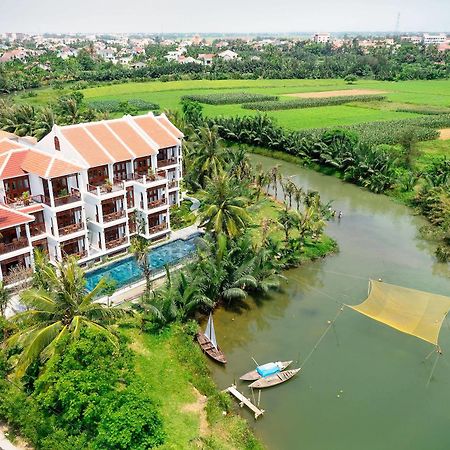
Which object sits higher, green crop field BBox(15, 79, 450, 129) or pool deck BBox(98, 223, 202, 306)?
pool deck BBox(98, 223, 202, 306)

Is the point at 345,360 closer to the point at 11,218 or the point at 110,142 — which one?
the point at 11,218

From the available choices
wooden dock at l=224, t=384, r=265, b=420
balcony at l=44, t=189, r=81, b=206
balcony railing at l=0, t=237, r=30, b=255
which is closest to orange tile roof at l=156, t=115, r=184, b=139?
balcony at l=44, t=189, r=81, b=206

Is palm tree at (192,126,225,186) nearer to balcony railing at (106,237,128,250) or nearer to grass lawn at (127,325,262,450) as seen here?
balcony railing at (106,237,128,250)

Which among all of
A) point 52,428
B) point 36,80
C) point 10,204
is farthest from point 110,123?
point 36,80

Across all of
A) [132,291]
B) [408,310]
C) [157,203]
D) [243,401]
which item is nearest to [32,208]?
[132,291]

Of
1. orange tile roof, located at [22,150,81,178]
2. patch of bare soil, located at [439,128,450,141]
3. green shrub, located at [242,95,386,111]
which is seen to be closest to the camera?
orange tile roof, located at [22,150,81,178]

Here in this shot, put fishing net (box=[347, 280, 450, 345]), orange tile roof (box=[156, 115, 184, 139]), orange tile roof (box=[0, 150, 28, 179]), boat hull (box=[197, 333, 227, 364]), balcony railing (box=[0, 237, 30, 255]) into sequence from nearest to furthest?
boat hull (box=[197, 333, 227, 364]) → fishing net (box=[347, 280, 450, 345]) → balcony railing (box=[0, 237, 30, 255]) → orange tile roof (box=[0, 150, 28, 179]) → orange tile roof (box=[156, 115, 184, 139])
